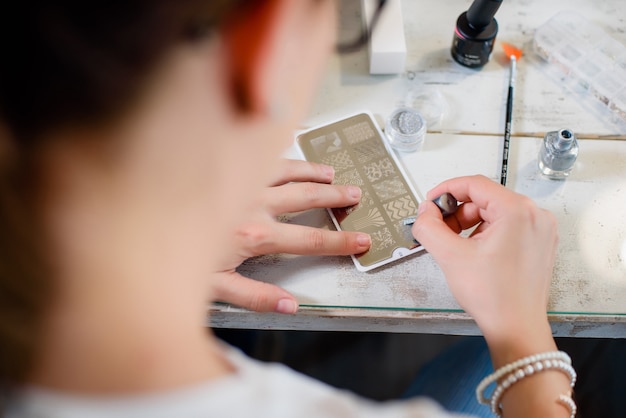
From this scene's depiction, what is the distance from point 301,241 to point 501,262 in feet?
0.78

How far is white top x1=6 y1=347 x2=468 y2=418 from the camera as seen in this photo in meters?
0.35

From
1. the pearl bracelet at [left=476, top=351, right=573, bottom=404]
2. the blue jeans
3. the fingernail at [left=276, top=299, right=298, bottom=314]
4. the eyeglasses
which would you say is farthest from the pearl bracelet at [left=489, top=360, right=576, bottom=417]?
the eyeglasses

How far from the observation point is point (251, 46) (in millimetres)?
324

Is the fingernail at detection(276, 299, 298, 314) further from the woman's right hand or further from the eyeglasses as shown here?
the eyeglasses

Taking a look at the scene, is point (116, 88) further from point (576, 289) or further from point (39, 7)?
point (576, 289)

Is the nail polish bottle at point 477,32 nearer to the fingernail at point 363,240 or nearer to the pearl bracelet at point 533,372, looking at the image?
the fingernail at point 363,240

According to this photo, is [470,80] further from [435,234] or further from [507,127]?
[435,234]

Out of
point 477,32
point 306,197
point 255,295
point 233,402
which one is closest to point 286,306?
point 255,295

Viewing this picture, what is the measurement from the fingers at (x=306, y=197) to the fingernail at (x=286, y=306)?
120 millimetres

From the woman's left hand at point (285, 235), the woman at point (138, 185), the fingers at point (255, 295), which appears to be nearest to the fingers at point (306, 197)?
the woman's left hand at point (285, 235)

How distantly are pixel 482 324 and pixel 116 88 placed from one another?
0.54 meters

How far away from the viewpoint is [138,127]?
31 centimetres

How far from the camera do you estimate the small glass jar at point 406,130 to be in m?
0.86

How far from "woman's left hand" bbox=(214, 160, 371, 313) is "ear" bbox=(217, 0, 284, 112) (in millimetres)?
435
